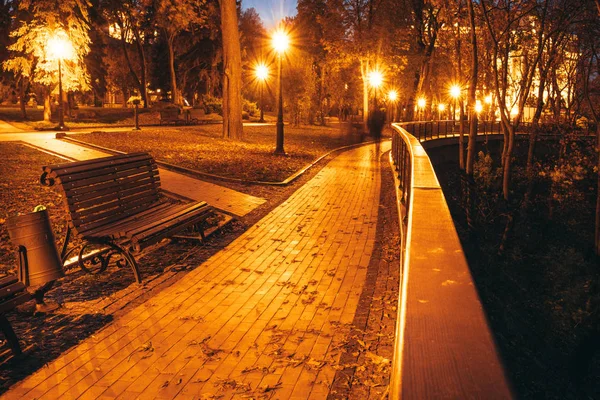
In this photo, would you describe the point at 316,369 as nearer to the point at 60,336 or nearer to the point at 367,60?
the point at 60,336

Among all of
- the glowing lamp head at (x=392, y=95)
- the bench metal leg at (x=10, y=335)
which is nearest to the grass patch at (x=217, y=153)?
the bench metal leg at (x=10, y=335)

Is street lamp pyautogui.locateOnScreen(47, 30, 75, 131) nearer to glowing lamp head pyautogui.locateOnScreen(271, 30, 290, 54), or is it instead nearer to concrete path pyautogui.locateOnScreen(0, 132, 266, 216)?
glowing lamp head pyautogui.locateOnScreen(271, 30, 290, 54)

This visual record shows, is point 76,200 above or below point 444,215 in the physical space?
below

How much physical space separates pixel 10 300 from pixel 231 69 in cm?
2113

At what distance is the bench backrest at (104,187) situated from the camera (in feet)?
19.7

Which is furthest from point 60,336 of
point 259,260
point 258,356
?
point 259,260

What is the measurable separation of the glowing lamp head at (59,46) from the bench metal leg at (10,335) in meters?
28.1

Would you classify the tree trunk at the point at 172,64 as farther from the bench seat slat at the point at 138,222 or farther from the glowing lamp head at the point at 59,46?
the bench seat slat at the point at 138,222

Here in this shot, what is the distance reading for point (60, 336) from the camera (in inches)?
185

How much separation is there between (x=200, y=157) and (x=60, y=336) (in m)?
13.3

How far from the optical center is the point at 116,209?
6875 millimetres

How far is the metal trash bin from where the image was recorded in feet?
17.0

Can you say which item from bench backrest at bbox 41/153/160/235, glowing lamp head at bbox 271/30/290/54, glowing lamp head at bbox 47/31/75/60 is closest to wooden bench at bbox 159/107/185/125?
glowing lamp head at bbox 47/31/75/60

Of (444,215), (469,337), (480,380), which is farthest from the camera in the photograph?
(444,215)
